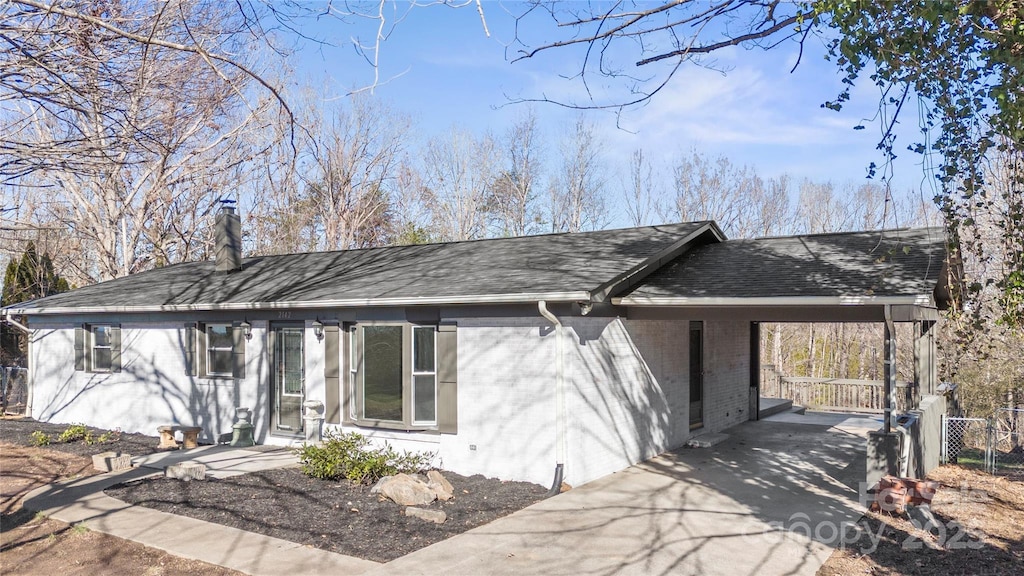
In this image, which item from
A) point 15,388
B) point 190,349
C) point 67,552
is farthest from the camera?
point 15,388

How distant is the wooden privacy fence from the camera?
18.1 meters

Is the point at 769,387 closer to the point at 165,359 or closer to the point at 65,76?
the point at 165,359

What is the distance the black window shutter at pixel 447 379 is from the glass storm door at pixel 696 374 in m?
4.87

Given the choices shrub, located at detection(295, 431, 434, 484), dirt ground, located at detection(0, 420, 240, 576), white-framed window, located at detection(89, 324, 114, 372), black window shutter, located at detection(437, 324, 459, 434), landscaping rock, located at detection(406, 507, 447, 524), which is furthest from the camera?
white-framed window, located at detection(89, 324, 114, 372)

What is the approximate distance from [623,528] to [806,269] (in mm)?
4865

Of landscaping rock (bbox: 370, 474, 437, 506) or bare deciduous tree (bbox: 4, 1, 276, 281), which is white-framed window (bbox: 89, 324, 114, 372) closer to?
bare deciduous tree (bbox: 4, 1, 276, 281)

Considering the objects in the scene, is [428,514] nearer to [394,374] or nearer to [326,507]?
[326,507]

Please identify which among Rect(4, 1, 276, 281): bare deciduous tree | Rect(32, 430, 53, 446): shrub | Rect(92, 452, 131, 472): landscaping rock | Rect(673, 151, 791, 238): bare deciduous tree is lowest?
Rect(32, 430, 53, 446): shrub

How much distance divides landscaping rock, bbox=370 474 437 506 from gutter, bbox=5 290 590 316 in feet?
7.62

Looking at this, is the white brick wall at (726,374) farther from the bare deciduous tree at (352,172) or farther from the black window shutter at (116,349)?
the bare deciduous tree at (352,172)

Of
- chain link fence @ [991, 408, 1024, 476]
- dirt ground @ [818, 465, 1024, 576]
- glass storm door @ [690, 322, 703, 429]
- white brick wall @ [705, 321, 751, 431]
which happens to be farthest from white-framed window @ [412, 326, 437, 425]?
chain link fence @ [991, 408, 1024, 476]

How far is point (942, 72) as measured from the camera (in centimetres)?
515

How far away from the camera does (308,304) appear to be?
1085cm

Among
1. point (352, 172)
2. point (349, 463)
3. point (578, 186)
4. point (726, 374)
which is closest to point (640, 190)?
point (578, 186)
